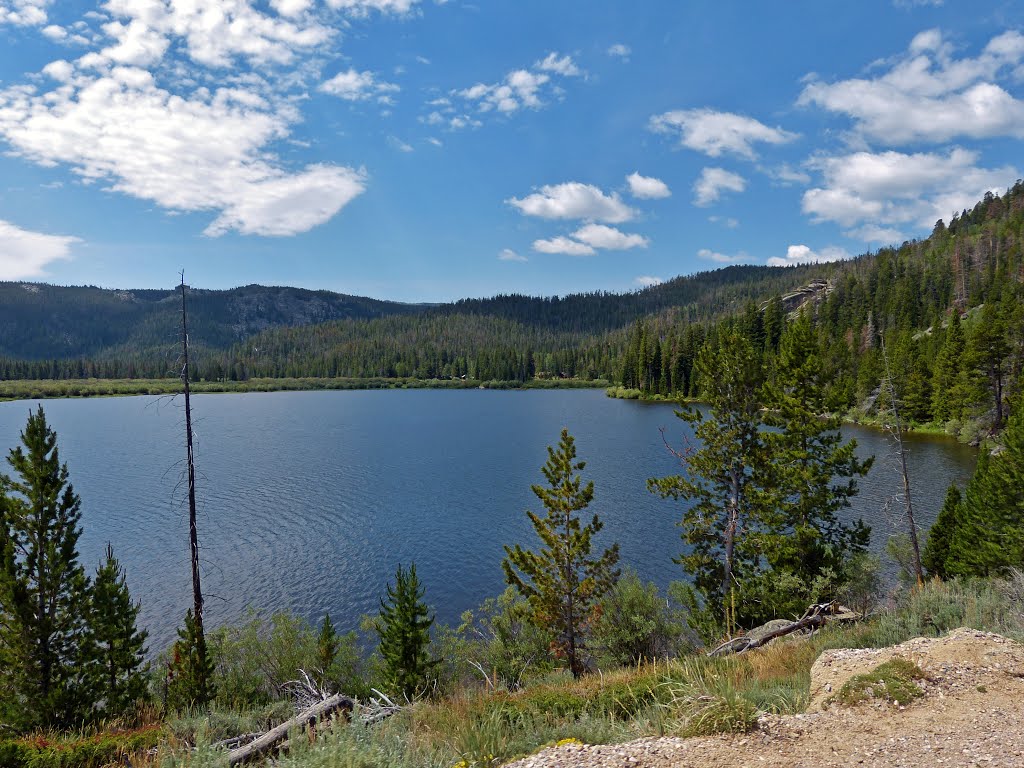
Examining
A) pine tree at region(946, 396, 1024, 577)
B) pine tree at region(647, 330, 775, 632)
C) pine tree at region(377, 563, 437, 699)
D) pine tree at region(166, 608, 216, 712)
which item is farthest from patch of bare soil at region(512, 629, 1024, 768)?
pine tree at region(946, 396, 1024, 577)

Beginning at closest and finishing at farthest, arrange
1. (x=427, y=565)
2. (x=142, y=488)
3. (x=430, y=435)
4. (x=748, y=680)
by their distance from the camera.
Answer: (x=748, y=680)
(x=427, y=565)
(x=142, y=488)
(x=430, y=435)

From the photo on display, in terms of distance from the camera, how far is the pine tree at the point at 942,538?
27438 mm

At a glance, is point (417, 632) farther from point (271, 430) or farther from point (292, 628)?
point (271, 430)

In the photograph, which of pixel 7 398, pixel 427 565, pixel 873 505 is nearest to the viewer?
pixel 427 565

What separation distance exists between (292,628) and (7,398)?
181m

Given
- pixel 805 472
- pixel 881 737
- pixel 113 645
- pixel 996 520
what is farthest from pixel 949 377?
pixel 113 645

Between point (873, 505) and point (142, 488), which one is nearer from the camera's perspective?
point (873, 505)

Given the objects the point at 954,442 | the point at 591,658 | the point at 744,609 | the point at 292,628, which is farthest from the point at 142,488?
the point at 954,442

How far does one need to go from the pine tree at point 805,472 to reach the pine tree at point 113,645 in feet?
84.6

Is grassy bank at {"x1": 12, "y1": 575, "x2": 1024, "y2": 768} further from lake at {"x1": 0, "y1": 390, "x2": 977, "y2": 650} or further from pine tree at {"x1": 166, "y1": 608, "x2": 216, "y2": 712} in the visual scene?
lake at {"x1": 0, "y1": 390, "x2": 977, "y2": 650}

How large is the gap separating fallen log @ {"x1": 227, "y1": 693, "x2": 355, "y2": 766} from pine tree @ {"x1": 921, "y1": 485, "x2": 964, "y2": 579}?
30.7 metres

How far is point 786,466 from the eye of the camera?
75.5 ft

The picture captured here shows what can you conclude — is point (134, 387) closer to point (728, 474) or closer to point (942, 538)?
point (728, 474)

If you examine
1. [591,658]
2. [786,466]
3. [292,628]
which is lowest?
[591,658]
